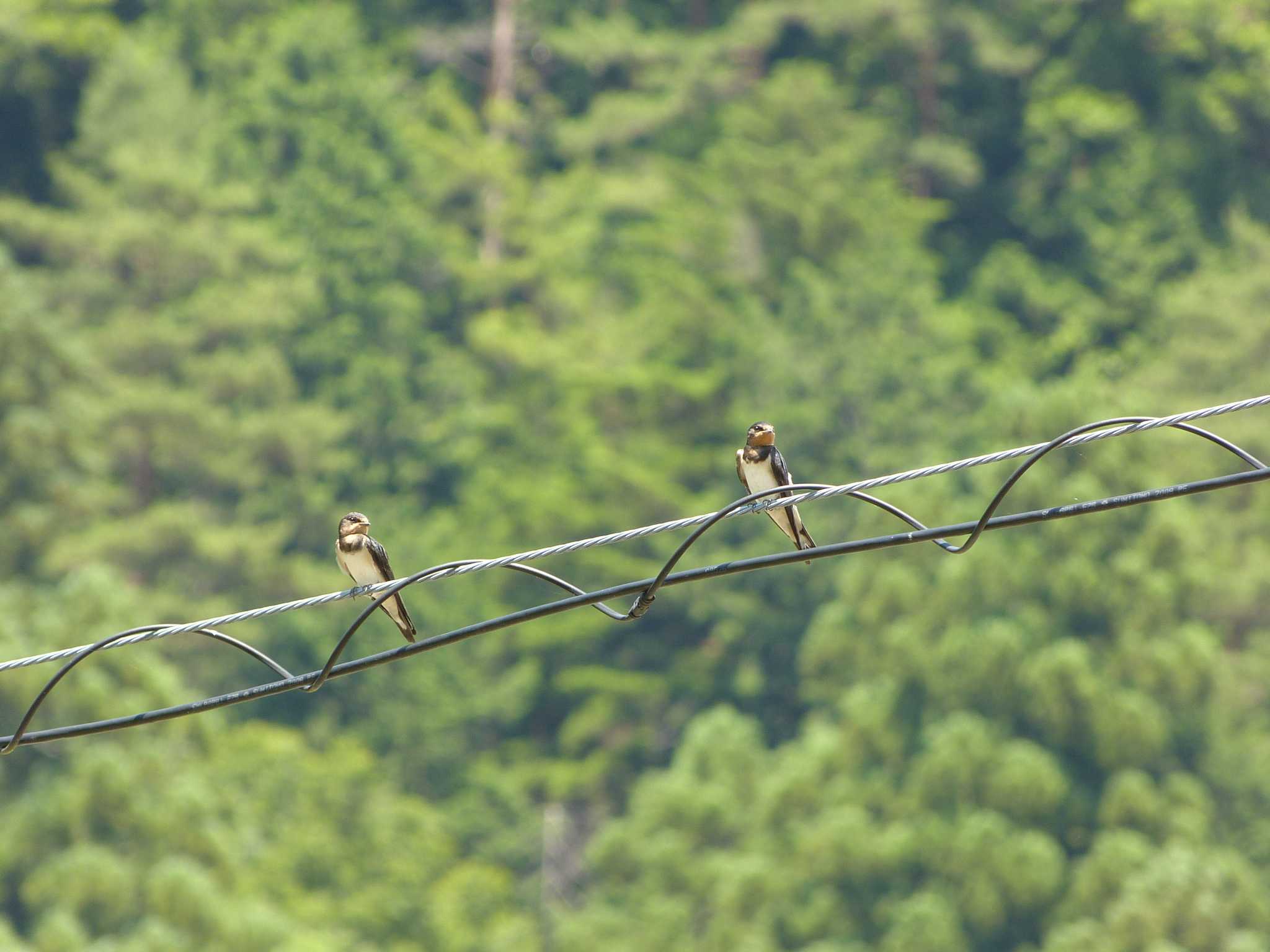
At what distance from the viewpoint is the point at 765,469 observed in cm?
1148

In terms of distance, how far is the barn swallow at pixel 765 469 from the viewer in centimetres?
1113

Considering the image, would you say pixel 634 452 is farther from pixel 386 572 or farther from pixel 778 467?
pixel 778 467

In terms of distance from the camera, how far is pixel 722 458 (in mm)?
47531

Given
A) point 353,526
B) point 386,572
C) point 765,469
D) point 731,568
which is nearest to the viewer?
point 731,568

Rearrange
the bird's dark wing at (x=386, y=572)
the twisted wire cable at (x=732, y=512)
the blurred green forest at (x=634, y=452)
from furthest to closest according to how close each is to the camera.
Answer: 1. the blurred green forest at (x=634, y=452)
2. the bird's dark wing at (x=386, y=572)
3. the twisted wire cable at (x=732, y=512)

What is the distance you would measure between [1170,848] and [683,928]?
6605mm

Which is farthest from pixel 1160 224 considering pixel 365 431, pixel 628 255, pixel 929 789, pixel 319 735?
pixel 929 789

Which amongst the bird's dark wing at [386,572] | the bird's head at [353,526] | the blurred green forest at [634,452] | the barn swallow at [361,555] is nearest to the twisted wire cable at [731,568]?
the bird's dark wing at [386,572]

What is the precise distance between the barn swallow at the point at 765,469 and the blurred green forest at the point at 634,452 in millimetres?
18878

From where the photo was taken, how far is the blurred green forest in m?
32.9

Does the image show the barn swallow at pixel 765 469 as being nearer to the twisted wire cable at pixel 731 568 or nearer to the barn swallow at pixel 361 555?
the barn swallow at pixel 361 555

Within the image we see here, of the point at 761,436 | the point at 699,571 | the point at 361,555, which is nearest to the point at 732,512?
the point at 699,571

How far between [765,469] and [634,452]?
1469 inches

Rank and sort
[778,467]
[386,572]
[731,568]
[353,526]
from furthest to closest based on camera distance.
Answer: [386,572], [353,526], [778,467], [731,568]
